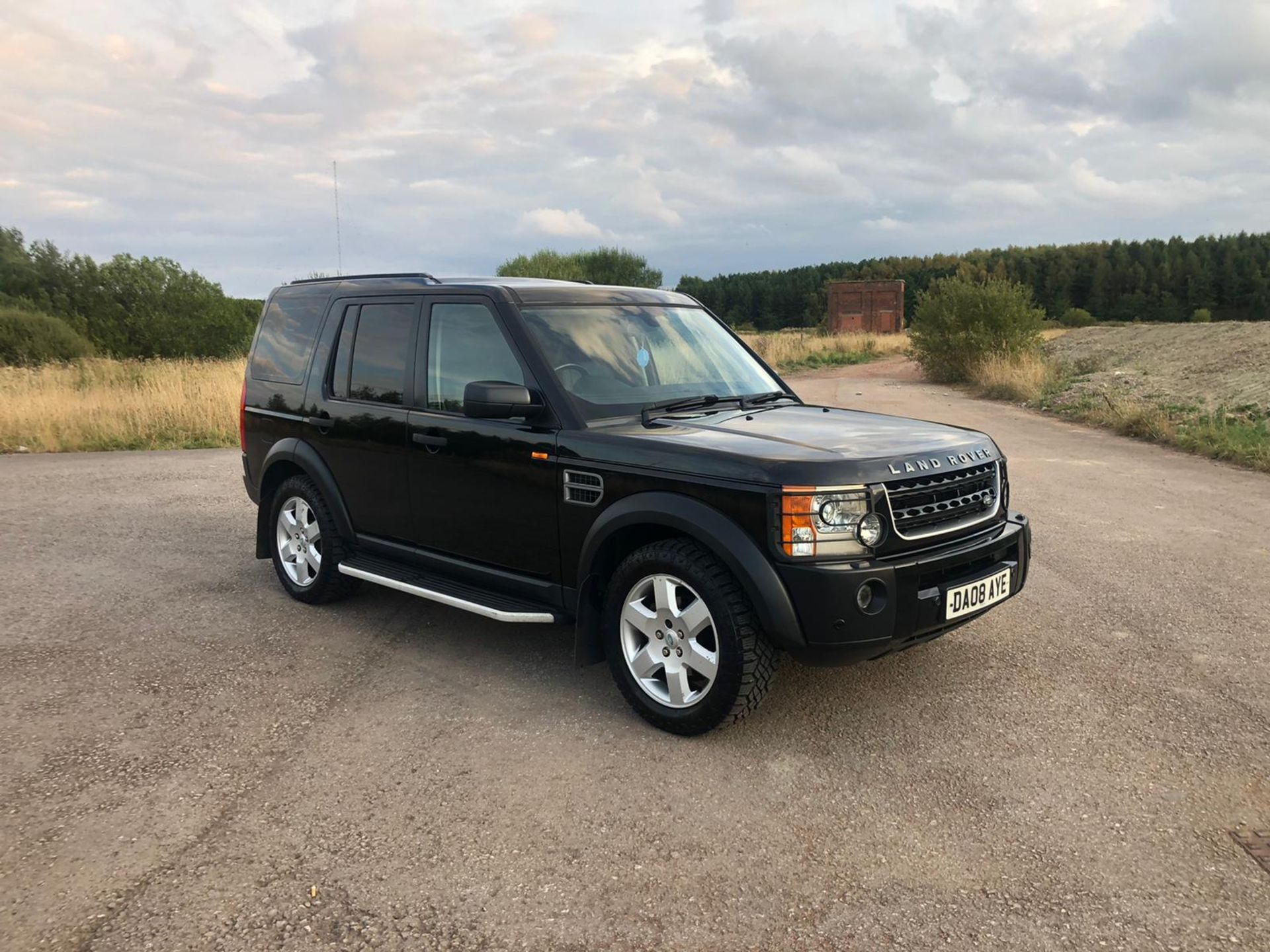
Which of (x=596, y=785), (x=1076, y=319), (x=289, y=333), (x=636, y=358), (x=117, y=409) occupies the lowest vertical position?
(x=596, y=785)

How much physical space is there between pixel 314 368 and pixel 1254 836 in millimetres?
5123

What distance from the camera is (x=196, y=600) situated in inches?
238

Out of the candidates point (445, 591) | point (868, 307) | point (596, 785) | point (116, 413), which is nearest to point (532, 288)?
point (445, 591)

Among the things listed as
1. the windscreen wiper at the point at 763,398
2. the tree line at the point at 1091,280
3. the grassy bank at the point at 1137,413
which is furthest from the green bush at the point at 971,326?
the tree line at the point at 1091,280

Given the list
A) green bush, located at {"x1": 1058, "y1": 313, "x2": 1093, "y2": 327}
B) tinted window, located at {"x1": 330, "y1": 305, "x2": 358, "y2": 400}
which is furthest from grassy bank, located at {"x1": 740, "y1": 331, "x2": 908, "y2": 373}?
green bush, located at {"x1": 1058, "y1": 313, "x2": 1093, "y2": 327}

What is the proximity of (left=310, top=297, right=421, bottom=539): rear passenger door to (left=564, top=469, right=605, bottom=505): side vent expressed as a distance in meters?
1.18

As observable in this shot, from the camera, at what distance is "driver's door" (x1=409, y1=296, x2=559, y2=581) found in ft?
14.3

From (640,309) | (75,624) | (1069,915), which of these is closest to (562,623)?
(640,309)

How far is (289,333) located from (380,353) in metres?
1.10

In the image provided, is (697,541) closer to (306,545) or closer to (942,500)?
(942,500)

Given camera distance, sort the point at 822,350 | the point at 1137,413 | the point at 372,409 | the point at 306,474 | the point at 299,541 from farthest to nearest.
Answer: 1. the point at 822,350
2. the point at 1137,413
3. the point at 299,541
4. the point at 306,474
5. the point at 372,409

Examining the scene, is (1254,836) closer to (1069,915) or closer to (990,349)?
(1069,915)

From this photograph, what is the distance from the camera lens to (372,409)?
17.1 feet

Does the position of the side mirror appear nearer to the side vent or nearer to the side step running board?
the side vent
